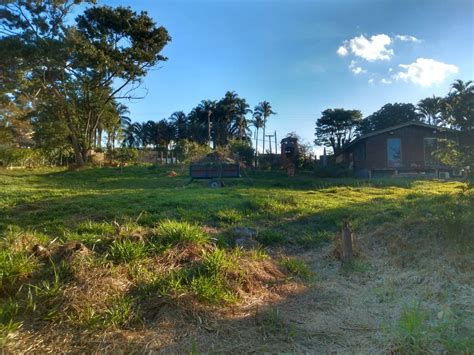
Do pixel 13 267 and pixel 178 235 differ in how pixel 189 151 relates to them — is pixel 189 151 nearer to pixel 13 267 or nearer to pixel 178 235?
pixel 178 235

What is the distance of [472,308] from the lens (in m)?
3.74

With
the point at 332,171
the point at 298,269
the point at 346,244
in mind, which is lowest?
the point at 298,269

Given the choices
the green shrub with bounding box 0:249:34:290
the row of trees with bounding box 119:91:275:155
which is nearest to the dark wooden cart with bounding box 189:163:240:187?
the green shrub with bounding box 0:249:34:290

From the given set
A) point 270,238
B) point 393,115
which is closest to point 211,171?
point 270,238

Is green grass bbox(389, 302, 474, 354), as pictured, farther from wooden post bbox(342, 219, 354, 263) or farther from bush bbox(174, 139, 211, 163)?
bush bbox(174, 139, 211, 163)

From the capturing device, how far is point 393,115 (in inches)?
2090

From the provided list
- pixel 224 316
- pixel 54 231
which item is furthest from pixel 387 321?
pixel 54 231

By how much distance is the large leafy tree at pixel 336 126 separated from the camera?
57.7m

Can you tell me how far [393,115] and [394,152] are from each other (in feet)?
95.5

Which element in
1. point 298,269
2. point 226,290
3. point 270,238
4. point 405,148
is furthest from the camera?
point 405,148

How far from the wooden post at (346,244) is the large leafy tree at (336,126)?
5304cm

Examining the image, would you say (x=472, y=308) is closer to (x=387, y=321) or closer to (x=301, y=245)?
(x=387, y=321)

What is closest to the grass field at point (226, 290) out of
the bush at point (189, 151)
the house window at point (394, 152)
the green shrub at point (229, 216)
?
the green shrub at point (229, 216)

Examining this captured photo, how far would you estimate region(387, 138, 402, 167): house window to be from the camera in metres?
27.0
